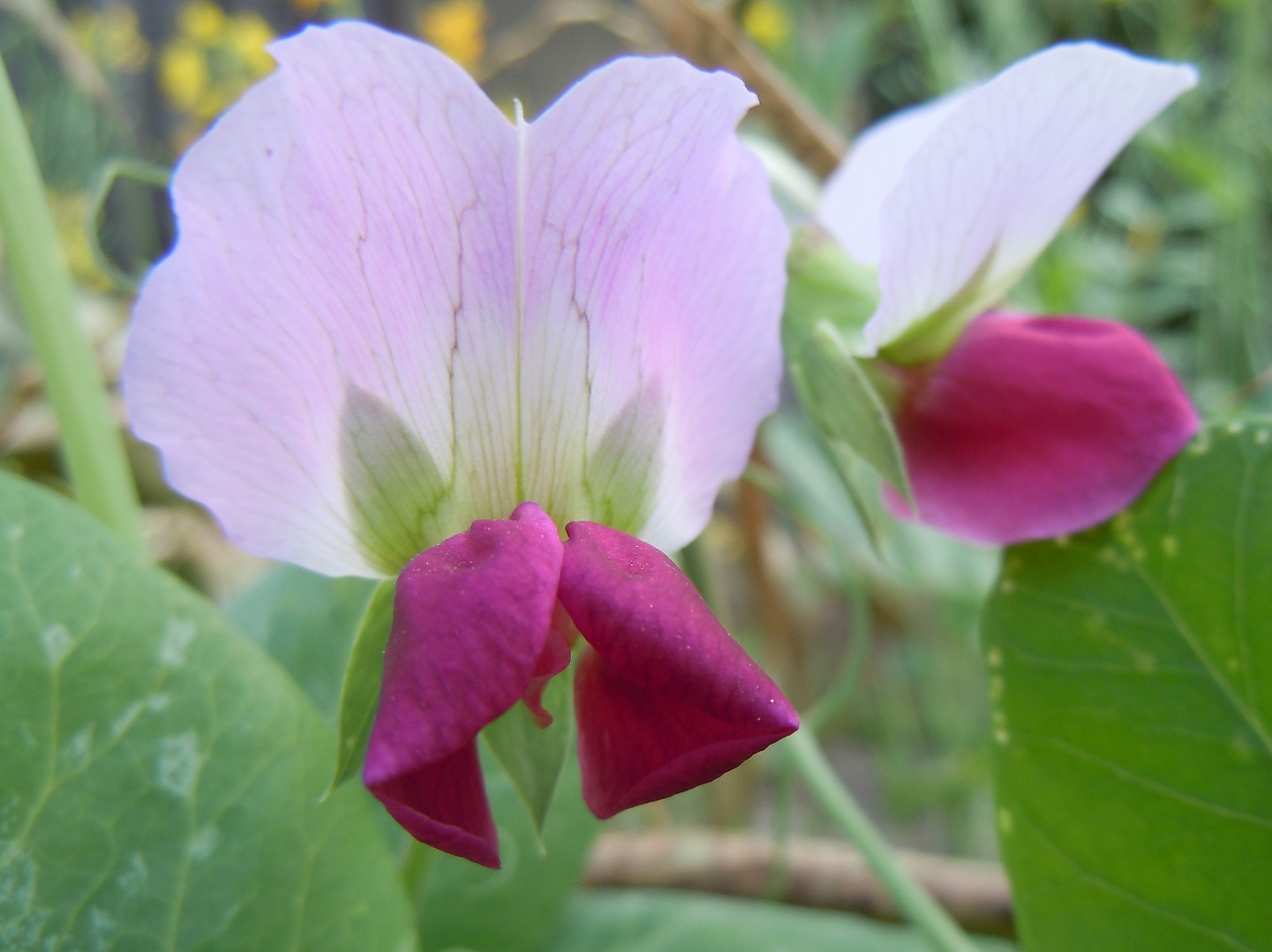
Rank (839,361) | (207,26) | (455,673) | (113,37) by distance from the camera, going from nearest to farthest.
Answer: (455,673) < (839,361) < (207,26) < (113,37)

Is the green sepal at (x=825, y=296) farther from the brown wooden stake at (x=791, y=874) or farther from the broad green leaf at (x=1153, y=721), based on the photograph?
the brown wooden stake at (x=791, y=874)

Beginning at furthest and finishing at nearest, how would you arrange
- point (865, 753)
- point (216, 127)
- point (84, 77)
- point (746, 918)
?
point (865, 753)
point (84, 77)
point (746, 918)
point (216, 127)

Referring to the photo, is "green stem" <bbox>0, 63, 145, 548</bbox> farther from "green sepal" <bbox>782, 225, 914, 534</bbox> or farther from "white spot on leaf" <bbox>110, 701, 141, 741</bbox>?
"green sepal" <bbox>782, 225, 914, 534</bbox>

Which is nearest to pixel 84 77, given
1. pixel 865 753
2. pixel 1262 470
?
pixel 1262 470

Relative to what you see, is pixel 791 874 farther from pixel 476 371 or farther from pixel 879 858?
pixel 476 371

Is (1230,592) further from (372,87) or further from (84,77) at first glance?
(84,77)

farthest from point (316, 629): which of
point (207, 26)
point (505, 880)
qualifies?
point (207, 26)

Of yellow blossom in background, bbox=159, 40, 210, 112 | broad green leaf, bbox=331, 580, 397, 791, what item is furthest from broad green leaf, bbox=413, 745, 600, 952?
yellow blossom in background, bbox=159, 40, 210, 112
